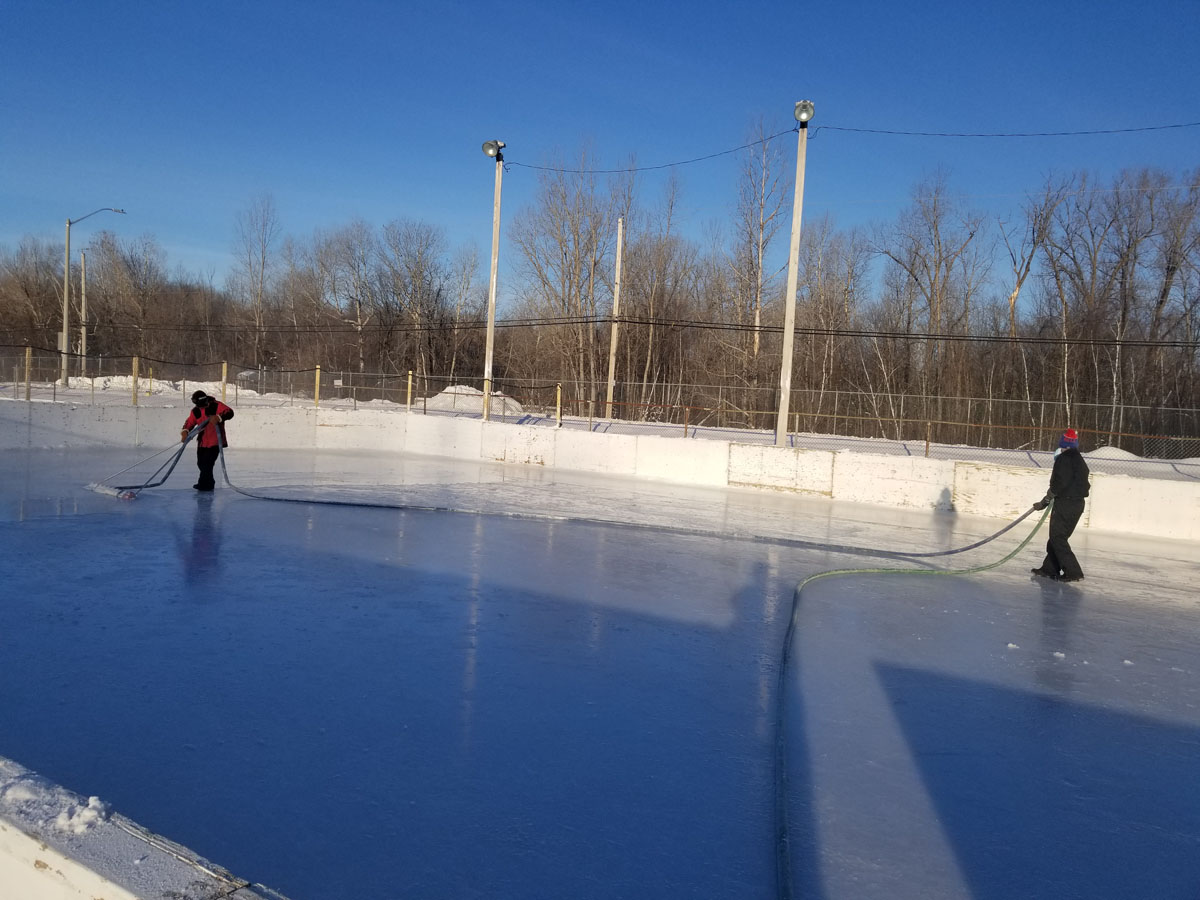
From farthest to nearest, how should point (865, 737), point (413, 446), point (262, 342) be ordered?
point (262, 342) < point (413, 446) < point (865, 737)

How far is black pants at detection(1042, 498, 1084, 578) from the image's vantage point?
394 inches

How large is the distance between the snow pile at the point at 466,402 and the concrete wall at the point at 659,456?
414 centimetres

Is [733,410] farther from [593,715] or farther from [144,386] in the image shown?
[593,715]

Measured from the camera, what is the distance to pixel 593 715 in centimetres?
510

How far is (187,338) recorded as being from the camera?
60.9 meters

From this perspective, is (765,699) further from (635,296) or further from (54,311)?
(54,311)

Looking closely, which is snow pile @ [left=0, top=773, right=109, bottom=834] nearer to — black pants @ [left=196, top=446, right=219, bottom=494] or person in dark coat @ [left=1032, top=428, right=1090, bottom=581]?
person in dark coat @ [left=1032, top=428, right=1090, bottom=581]

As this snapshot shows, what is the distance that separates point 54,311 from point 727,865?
242ft

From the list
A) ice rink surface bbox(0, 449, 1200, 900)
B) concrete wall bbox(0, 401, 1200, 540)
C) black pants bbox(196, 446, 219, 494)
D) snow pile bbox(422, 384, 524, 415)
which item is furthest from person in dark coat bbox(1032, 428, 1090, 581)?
snow pile bbox(422, 384, 524, 415)

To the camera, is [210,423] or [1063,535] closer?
[1063,535]

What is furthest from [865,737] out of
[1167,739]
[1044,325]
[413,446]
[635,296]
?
[635,296]

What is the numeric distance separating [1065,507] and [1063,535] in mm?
337

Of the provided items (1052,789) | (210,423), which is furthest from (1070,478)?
(210,423)

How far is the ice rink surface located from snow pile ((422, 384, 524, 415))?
18.8 metres
